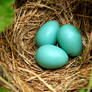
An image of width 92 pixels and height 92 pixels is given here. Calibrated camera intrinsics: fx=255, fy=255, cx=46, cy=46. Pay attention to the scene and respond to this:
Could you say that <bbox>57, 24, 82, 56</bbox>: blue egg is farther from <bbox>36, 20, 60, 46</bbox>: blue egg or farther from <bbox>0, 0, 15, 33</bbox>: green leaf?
<bbox>0, 0, 15, 33</bbox>: green leaf

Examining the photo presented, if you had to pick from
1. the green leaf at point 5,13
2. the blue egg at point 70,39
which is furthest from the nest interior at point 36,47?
the green leaf at point 5,13

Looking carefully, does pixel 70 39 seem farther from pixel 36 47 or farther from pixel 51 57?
pixel 36 47

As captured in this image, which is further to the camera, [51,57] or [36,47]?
[36,47]

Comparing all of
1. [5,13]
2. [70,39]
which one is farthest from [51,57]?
[5,13]

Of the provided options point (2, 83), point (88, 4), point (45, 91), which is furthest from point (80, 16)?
point (2, 83)

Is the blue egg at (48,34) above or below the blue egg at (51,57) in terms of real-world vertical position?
above

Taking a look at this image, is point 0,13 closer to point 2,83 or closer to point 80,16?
point 2,83

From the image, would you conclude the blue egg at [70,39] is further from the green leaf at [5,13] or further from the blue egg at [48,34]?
the green leaf at [5,13]
